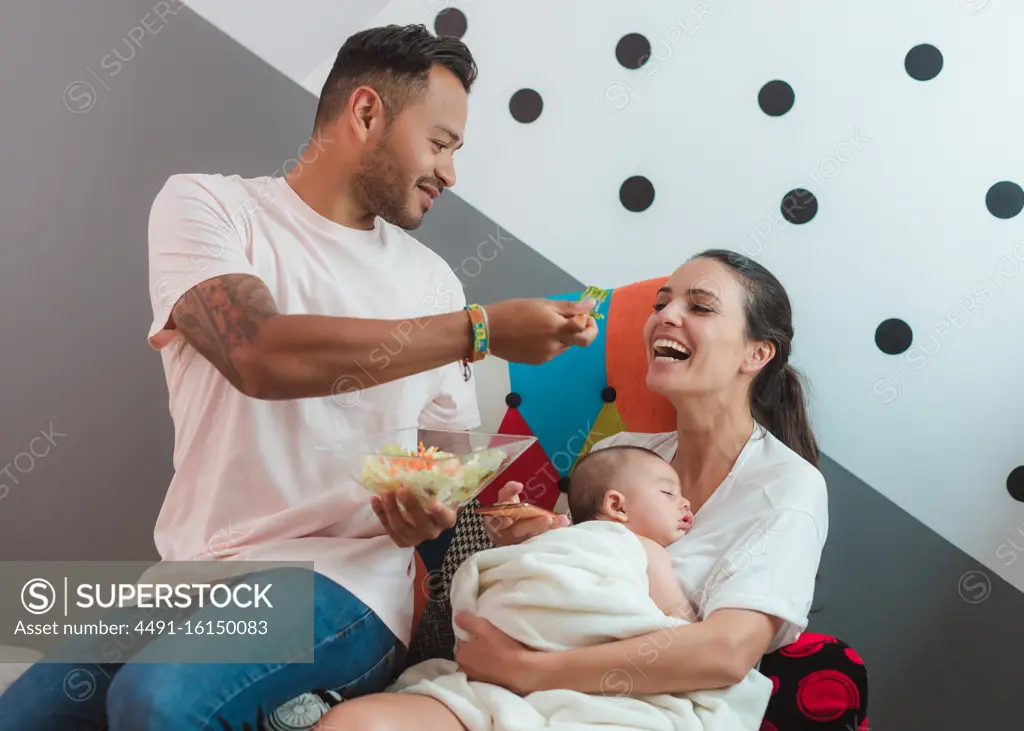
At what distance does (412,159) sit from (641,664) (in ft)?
3.12

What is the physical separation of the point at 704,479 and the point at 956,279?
73cm

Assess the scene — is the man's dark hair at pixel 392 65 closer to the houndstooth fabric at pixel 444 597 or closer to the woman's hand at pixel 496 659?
the houndstooth fabric at pixel 444 597

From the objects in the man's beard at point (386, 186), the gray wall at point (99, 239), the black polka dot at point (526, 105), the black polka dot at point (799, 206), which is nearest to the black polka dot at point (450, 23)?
the black polka dot at point (526, 105)

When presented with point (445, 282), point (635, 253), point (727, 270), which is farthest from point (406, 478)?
point (635, 253)

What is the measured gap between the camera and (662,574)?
143 cm

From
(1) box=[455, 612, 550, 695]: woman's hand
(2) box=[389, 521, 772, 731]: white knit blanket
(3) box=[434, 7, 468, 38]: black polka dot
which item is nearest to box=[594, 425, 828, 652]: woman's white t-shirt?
(2) box=[389, 521, 772, 731]: white knit blanket

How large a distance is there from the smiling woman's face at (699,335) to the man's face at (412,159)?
486 millimetres

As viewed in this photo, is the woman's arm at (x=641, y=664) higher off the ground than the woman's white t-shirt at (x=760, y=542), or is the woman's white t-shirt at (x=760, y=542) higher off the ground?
the woman's white t-shirt at (x=760, y=542)

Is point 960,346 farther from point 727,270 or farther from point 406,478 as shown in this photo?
point 406,478

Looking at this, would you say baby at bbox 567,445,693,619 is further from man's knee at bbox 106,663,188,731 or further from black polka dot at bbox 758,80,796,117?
black polka dot at bbox 758,80,796,117

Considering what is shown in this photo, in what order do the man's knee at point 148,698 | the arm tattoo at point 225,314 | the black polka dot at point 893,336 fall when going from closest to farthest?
1. the man's knee at point 148,698
2. the arm tattoo at point 225,314
3. the black polka dot at point 893,336

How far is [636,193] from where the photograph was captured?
210cm

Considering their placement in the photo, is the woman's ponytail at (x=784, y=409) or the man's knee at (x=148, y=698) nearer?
→ the man's knee at (x=148, y=698)

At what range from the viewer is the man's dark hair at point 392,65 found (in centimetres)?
169
